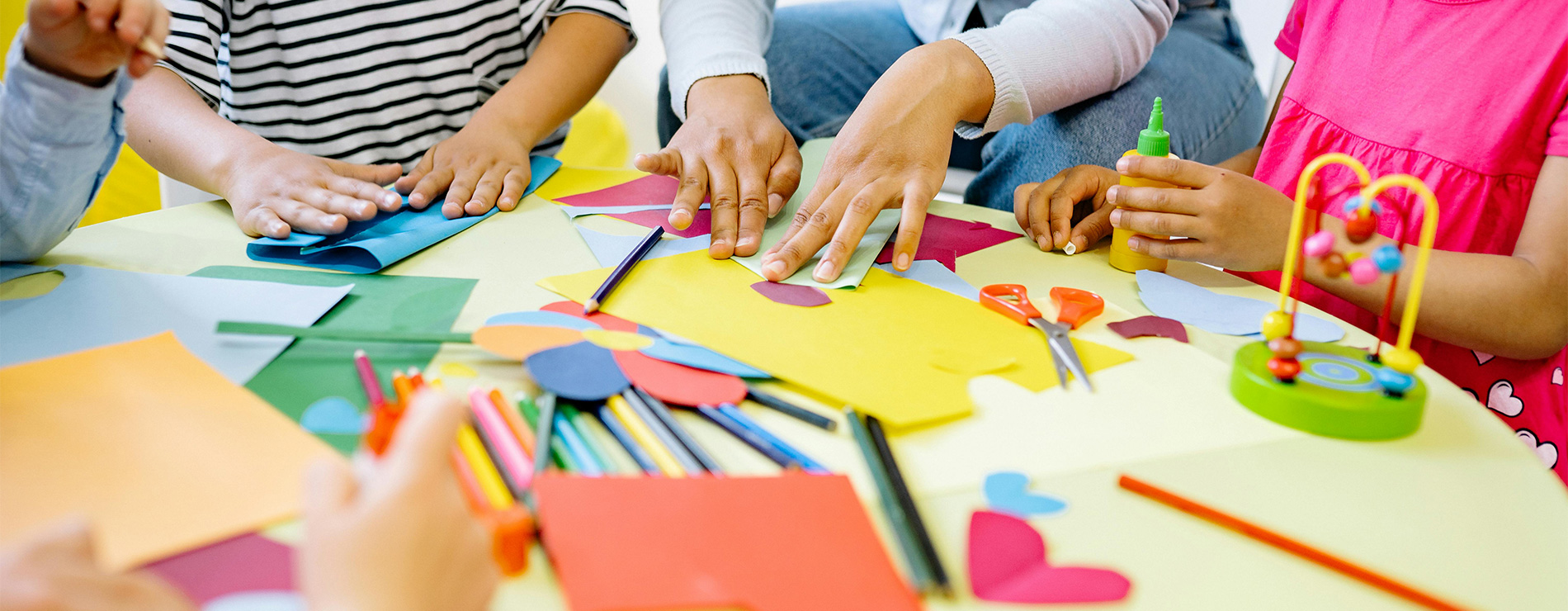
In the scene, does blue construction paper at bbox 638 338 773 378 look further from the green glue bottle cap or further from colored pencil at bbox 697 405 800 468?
the green glue bottle cap

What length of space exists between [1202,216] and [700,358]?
1.20 ft

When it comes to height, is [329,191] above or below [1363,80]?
below

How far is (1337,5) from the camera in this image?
817mm

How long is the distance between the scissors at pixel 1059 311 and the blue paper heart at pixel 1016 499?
0.11 meters

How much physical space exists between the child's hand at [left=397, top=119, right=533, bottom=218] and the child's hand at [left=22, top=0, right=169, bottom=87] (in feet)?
0.73

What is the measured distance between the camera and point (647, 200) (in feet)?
2.58

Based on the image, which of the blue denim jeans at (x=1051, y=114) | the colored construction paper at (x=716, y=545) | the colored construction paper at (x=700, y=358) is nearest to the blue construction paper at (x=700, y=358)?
the colored construction paper at (x=700, y=358)

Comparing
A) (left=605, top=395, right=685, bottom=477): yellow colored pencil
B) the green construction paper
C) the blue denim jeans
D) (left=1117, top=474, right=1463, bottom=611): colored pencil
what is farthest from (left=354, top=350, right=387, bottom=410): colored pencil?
the blue denim jeans

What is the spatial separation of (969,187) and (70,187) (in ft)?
2.78

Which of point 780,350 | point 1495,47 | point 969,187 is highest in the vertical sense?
point 1495,47

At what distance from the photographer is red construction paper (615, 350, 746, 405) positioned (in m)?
0.43

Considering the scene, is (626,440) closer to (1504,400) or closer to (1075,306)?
(1075,306)

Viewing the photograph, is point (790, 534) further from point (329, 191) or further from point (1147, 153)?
point (329, 191)

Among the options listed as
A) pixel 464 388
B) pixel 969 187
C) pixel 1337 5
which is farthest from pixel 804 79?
pixel 464 388
